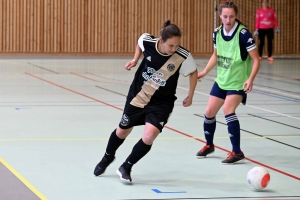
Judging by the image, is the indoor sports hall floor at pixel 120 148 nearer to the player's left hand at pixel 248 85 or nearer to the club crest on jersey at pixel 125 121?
the club crest on jersey at pixel 125 121

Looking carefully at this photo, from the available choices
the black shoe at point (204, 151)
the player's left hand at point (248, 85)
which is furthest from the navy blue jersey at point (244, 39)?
the black shoe at point (204, 151)

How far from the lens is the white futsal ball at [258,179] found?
15.6 feet

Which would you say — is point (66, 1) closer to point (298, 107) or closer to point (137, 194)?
point (298, 107)

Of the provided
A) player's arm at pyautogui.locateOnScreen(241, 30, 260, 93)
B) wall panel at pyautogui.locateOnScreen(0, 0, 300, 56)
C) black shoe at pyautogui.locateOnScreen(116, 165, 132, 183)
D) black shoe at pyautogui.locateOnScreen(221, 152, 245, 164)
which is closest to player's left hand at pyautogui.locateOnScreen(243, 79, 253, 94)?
player's arm at pyautogui.locateOnScreen(241, 30, 260, 93)

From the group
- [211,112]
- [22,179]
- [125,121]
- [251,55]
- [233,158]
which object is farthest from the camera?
[211,112]

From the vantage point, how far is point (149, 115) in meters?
5.02

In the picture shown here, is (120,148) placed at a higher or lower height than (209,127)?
lower

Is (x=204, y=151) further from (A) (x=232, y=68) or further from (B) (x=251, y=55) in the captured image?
(B) (x=251, y=55)

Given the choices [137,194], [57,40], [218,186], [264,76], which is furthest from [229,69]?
[57,40]

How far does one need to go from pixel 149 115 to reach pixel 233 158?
1.16m

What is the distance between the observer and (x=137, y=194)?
15.2 ft

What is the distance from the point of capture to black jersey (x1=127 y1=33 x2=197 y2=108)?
5039 millimetres

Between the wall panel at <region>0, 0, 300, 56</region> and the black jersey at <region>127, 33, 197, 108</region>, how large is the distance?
632 inches

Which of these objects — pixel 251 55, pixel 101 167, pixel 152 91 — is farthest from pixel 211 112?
pixel 101 167
